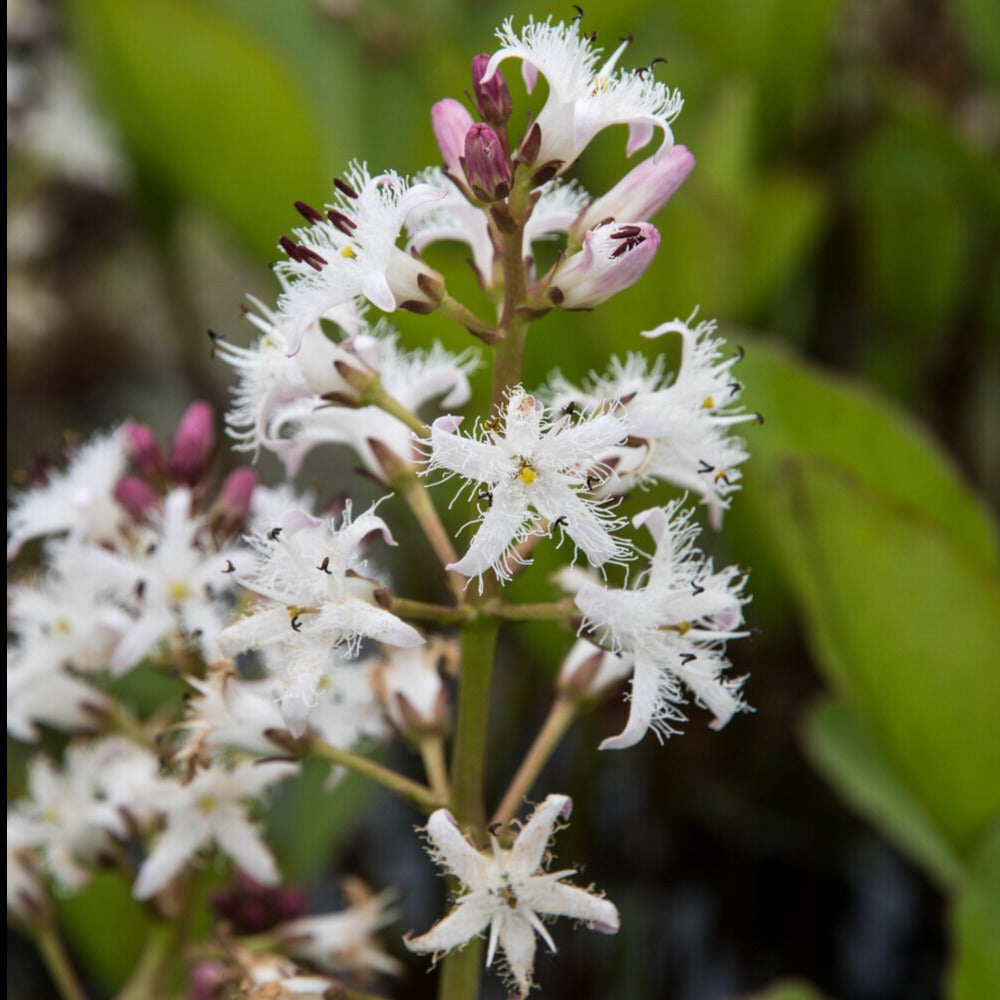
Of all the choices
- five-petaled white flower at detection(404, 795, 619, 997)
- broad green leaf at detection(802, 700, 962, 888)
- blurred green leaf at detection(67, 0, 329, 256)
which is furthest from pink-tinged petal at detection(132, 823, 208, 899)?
blurred green leaf at detection(67, 0, 329, 256)

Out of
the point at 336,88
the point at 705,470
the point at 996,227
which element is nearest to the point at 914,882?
the point at 996,227

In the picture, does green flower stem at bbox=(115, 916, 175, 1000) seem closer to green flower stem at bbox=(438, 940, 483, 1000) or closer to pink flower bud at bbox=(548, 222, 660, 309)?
green flower stem at bbox=(438, 940, 483, 1000)

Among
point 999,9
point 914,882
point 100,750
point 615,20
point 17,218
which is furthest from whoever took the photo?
point 17,218

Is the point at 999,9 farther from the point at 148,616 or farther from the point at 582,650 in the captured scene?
the point at 148,616

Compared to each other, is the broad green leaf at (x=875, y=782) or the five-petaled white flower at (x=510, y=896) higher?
the broad green leaf at (x=875, y=782)

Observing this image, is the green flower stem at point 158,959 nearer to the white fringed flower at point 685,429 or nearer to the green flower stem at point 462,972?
the green flower stem at point 462,972

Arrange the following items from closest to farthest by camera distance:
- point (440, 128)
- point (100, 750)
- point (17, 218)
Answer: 1. point (440, 128)
2. point (100, 750)
3. point (17, 218)

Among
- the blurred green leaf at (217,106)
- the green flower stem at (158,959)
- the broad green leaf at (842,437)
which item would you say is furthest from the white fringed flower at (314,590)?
the blurred green leaf at (217,106)

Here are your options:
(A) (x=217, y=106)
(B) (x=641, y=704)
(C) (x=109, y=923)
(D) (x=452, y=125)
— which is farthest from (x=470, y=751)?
(A) (x=217, y=106)
